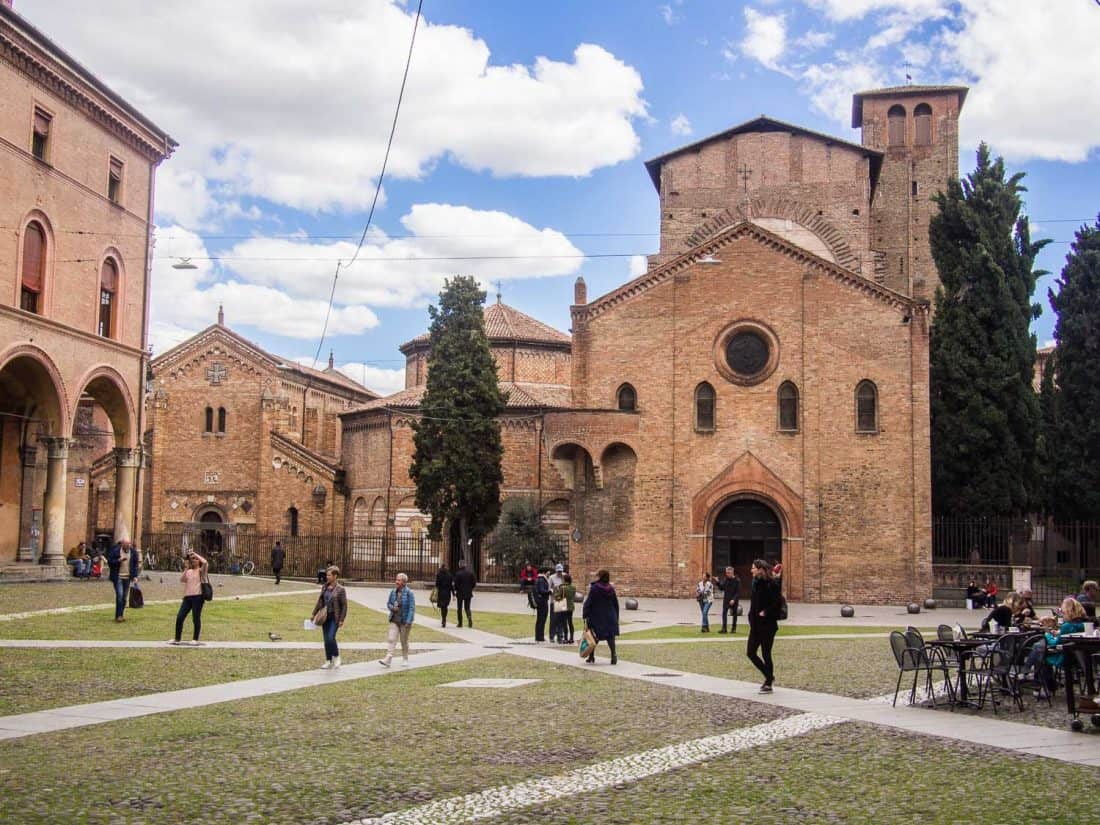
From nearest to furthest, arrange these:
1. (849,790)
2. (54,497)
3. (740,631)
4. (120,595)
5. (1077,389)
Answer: (849,790) < (120,595) < (740,631) < (54,497) < (1077,389)

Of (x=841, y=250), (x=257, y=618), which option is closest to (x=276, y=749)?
(x=257, y=618)

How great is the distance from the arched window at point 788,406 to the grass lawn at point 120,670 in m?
20.6

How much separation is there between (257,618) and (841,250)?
1112 inches

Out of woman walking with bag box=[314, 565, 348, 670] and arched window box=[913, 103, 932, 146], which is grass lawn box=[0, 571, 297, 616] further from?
arched window box=[913, 103, 932, 146]

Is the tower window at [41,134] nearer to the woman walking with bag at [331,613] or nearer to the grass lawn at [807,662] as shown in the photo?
the woman walking with bag at [331,613]

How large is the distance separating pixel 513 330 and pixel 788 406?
18.0 meters

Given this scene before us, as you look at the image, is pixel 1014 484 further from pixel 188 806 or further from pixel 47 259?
pixel 188 806

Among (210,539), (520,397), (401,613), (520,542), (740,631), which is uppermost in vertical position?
(520,397)

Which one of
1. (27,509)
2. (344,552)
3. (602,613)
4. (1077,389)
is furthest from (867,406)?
(27,509)

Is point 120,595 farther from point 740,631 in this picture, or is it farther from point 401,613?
point 740,631

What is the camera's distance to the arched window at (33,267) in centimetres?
2775

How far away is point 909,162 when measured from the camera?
55.2m

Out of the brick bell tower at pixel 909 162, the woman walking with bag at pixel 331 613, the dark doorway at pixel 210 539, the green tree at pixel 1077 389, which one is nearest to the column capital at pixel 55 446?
the woman walking with bag at pixel 331 613

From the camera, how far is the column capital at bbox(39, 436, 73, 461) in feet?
95.2
